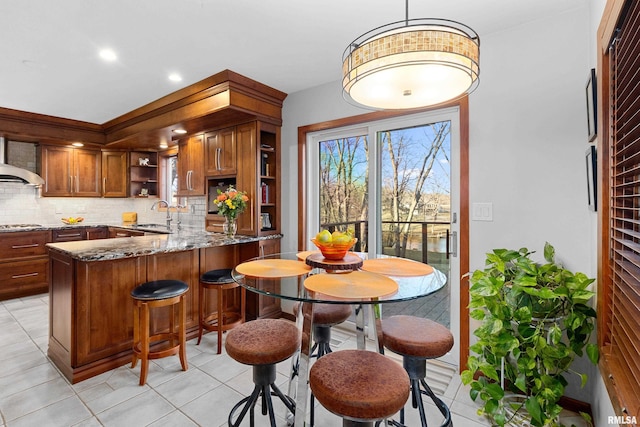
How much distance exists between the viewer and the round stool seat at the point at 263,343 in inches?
60.9

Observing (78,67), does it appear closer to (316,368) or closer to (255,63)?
(255,63)

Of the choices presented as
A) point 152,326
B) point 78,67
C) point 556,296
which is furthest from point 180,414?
point 78,67

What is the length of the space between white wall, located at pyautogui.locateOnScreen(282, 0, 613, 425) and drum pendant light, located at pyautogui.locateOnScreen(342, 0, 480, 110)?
2.82 feet

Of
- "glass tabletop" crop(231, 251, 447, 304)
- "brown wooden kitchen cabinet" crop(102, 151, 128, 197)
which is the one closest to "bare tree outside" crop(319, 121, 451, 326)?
"glass tabletop" crop(231, 251, 447, 304)

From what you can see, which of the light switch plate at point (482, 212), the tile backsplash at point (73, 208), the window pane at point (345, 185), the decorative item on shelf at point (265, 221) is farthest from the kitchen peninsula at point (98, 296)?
the light switch plate at point (482, 212)

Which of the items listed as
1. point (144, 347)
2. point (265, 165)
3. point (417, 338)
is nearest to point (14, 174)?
point (265, 165)

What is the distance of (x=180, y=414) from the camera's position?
1.95m

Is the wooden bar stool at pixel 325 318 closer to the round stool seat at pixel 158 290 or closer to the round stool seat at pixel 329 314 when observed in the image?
the round stool seat at pixel 329 314

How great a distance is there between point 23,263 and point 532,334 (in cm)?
577

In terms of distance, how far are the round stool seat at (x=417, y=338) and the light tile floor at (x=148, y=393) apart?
647 mm

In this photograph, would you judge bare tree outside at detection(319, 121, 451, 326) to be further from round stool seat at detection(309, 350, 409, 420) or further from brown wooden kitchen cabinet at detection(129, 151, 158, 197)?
brown wooden kitchen cabinet at detection(129, 151, 158, 197)

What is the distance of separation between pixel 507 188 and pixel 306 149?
2065 millimetres

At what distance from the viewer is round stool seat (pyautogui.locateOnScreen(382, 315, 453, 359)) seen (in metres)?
1.58

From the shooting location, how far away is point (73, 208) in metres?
5.27
